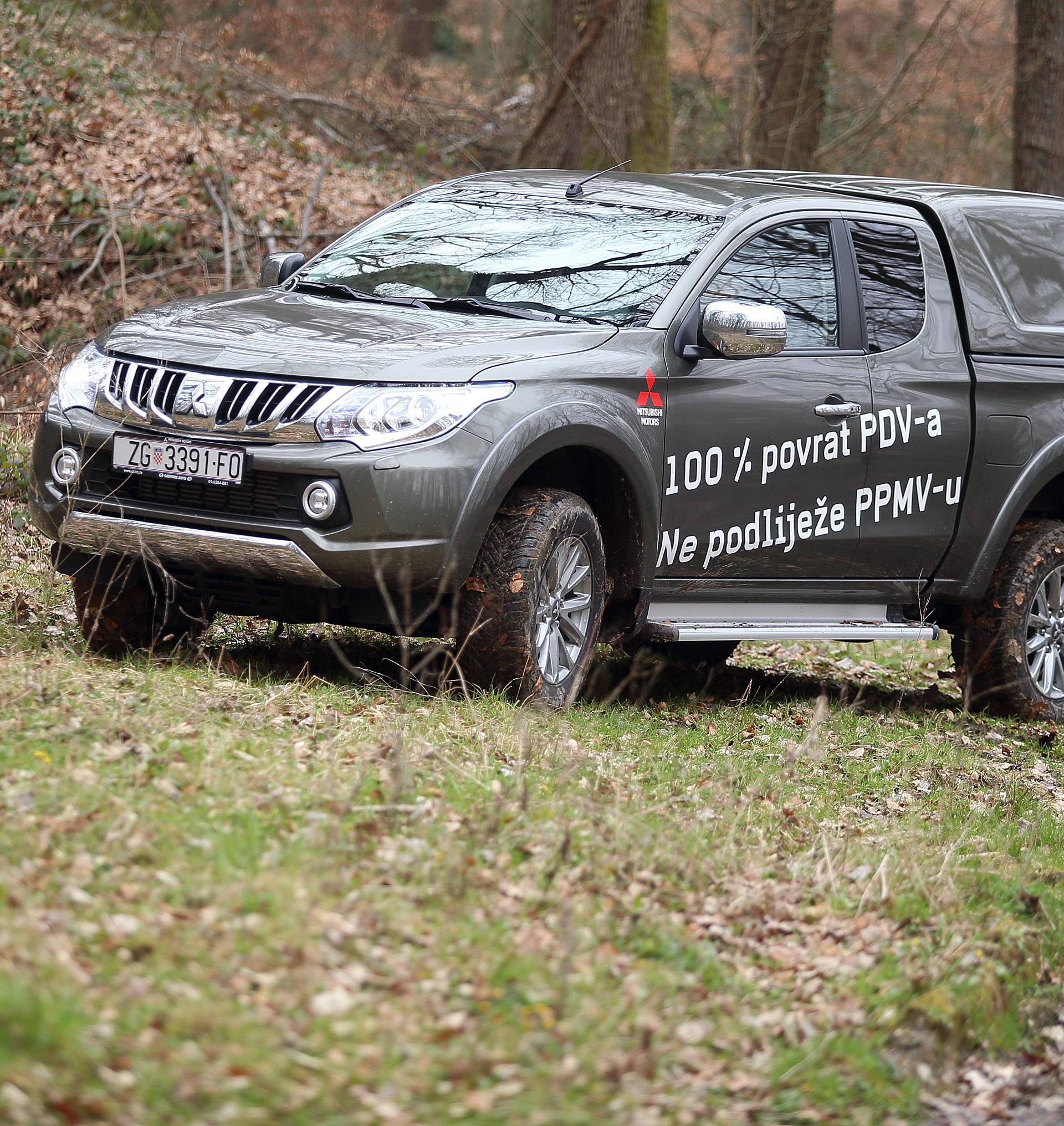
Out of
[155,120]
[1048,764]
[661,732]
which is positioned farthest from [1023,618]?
[155,120]

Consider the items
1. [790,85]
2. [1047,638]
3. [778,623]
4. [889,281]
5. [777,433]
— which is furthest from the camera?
[790,85]

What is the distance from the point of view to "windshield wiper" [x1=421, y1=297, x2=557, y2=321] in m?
6.05

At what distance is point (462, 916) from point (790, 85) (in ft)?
48.4

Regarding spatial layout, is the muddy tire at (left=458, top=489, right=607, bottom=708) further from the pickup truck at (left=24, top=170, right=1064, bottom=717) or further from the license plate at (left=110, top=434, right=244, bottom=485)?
the license plate at (left=110, top=434, right=244, bottom=485)

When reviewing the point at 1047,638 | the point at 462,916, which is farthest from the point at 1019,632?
the point at 462,916

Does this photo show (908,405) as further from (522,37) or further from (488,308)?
(522,37)

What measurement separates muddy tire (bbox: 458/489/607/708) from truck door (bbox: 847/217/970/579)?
5.03 ft

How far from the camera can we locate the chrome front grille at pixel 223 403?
5.22 m

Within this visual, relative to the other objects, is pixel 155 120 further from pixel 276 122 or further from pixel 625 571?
pixel 625 571

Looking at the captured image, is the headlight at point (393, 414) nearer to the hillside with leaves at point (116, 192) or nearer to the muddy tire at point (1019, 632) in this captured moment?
the muddy tire at point (1019, 632)

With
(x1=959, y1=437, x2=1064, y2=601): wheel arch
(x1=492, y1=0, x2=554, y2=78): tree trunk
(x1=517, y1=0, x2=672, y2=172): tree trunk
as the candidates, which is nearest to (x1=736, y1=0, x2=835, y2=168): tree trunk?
(x1=492, y1=0, x2=554, y2=78): tree trunk

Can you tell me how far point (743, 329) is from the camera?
234 inches

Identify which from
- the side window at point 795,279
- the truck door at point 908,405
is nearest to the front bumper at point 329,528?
the side window at point 795,279

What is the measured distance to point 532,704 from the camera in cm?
566
